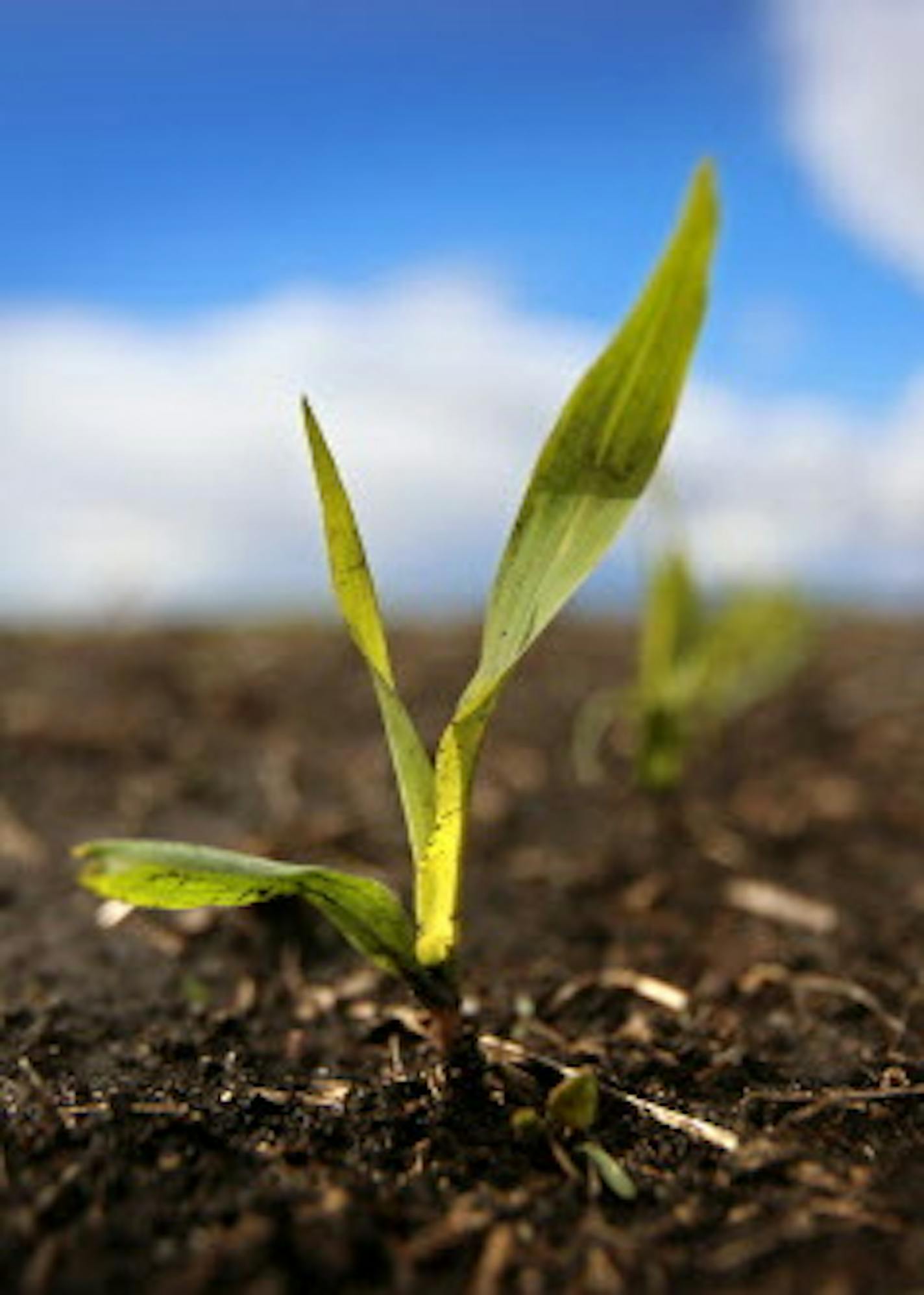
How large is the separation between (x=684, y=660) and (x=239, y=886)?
130 centimetres

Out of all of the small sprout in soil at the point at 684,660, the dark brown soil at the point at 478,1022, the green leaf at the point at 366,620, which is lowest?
the dark brown soil at the point at 478,1022

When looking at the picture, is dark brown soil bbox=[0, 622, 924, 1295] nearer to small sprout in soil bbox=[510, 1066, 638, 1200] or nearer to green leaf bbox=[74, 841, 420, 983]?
small sprout in soil bbox=[510, 1066, 638, 1200]

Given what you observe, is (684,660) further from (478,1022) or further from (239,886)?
(239,886)

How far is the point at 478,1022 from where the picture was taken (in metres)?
1.45

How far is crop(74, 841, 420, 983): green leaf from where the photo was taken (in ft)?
3.07

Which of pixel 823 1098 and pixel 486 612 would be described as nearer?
pixel 486 612

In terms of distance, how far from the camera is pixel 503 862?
2.30 m

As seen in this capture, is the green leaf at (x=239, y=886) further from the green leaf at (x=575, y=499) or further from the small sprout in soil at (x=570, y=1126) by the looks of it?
the small sprout in soil at (x=570, y=1126)

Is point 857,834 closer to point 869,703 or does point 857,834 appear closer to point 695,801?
point 695,801

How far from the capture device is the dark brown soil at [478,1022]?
35.9 inches

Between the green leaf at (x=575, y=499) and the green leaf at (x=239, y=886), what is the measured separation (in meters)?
0.03

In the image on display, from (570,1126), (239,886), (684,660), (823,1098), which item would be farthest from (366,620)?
(684,660)

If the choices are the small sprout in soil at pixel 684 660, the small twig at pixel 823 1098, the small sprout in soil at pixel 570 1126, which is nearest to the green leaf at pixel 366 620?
the small sprout in soil at pixel 570 1126

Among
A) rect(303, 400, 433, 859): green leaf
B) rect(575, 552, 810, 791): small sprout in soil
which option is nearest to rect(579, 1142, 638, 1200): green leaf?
rect(303, 400, 433, 859): green leaf
